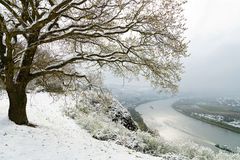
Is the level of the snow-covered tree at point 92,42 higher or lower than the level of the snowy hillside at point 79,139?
higher

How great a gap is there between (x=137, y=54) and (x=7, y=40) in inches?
241

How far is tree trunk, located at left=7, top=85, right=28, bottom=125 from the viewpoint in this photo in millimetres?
13766

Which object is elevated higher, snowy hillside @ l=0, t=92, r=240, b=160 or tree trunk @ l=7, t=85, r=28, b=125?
tree trunk @ l=7, t=85, r=28, b=125

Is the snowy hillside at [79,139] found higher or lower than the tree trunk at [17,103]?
lower

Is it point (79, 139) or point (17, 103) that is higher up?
point (17, 103)

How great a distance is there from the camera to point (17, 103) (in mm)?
13922

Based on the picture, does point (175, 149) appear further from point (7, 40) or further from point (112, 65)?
point (7, 40)

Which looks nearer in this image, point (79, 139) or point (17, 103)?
point (17, 103)

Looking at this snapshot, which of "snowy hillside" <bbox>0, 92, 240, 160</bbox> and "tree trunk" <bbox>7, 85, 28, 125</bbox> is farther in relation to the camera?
"tree trunk" <bbox>7, 85, 28, 125</bbox>

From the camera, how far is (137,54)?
46.3ft

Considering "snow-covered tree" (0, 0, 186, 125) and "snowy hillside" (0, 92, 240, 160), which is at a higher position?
"snow-covered tree" (0, 0, 186, 125)

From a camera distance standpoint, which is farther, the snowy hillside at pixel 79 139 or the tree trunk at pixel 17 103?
the tree trunk at pixel 17 103

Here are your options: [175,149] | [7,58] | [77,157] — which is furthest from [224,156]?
[7,58]

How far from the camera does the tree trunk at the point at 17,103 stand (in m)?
13.8
